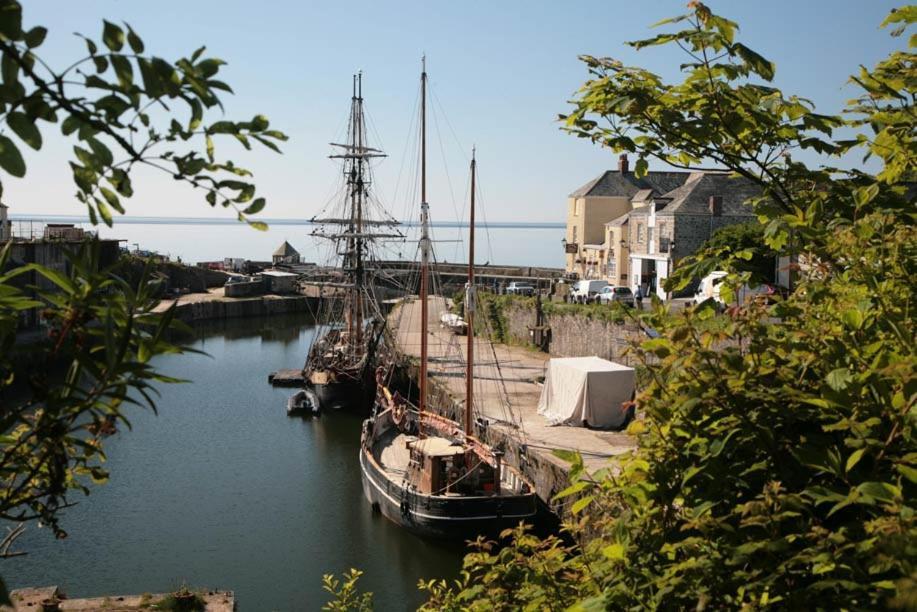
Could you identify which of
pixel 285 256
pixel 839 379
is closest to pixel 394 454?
pixel 839 379

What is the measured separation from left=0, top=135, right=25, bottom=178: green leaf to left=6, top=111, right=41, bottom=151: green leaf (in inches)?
1.3

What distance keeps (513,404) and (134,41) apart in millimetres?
24689

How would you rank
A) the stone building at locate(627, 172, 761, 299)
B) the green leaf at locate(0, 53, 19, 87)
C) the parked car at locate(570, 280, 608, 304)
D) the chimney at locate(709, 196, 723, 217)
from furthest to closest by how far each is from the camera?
the parked car at locate(570, 280, 608, 304) < the stone building at locate(627, 172, 761, 299) < the chimney at locate(709, 196, 723, 217) < the green leaf at locate(0, 53, 19, 87)

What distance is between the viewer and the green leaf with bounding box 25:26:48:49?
76.4 inches

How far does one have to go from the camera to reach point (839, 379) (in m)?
2.88

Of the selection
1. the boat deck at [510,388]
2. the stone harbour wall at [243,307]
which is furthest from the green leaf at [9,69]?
the stone harbour wall at [243,307]

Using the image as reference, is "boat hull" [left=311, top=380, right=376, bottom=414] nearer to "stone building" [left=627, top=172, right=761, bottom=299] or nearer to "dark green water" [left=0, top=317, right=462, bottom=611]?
"dark green water" [left=0, top=317, right=462, bottom=611]

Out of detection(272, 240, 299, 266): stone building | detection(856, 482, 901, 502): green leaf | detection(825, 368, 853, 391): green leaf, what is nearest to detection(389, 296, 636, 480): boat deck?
detection(825, 368, 853, 391): green leaf

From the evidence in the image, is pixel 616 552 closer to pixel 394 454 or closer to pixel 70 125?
pixel 70 125

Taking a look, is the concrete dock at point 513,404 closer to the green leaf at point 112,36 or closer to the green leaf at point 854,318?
the green leaf at point 854,318

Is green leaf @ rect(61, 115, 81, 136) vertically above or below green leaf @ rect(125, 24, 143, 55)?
below

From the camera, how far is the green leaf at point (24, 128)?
1.97 m

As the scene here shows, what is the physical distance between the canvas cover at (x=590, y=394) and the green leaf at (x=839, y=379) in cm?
2018

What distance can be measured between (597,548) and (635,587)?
0.54 metres
